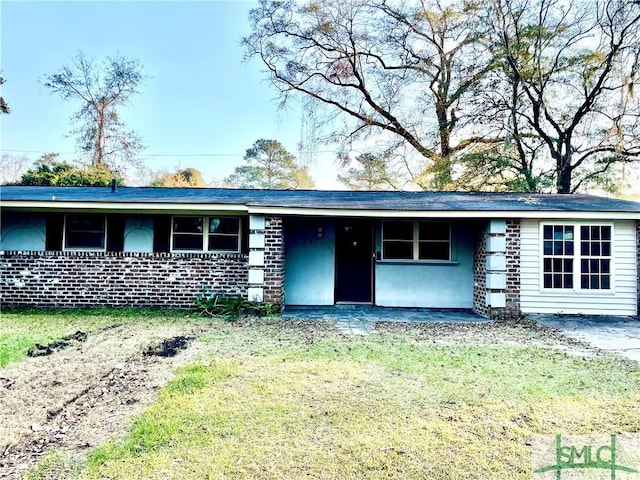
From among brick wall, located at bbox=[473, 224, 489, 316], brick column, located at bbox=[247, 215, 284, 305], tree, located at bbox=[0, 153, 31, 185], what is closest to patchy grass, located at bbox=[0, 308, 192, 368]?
brick column, located at bbox=[247, 215, 284, 305]

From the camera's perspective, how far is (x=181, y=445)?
2777 mm

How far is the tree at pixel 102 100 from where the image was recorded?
2312cm

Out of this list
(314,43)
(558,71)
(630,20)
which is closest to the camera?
(630,20)

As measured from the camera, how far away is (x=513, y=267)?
8141 millimetres

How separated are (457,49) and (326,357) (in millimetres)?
18416

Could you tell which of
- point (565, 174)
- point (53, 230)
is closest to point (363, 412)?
point (53, 230)

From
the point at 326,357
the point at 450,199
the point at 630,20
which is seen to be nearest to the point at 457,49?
the point at 630,20

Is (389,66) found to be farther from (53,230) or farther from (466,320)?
(53,230)

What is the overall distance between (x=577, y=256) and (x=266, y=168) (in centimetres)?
2179

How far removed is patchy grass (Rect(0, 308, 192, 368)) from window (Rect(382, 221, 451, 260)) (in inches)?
196

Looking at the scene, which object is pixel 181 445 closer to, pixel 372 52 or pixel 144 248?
pixel 144 248

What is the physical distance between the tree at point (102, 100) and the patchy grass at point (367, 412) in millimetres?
22641

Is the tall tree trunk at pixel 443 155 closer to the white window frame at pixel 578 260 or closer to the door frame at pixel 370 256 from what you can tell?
the door frame at pixel 370 256

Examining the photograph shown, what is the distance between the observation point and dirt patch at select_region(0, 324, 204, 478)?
286 centimetres
